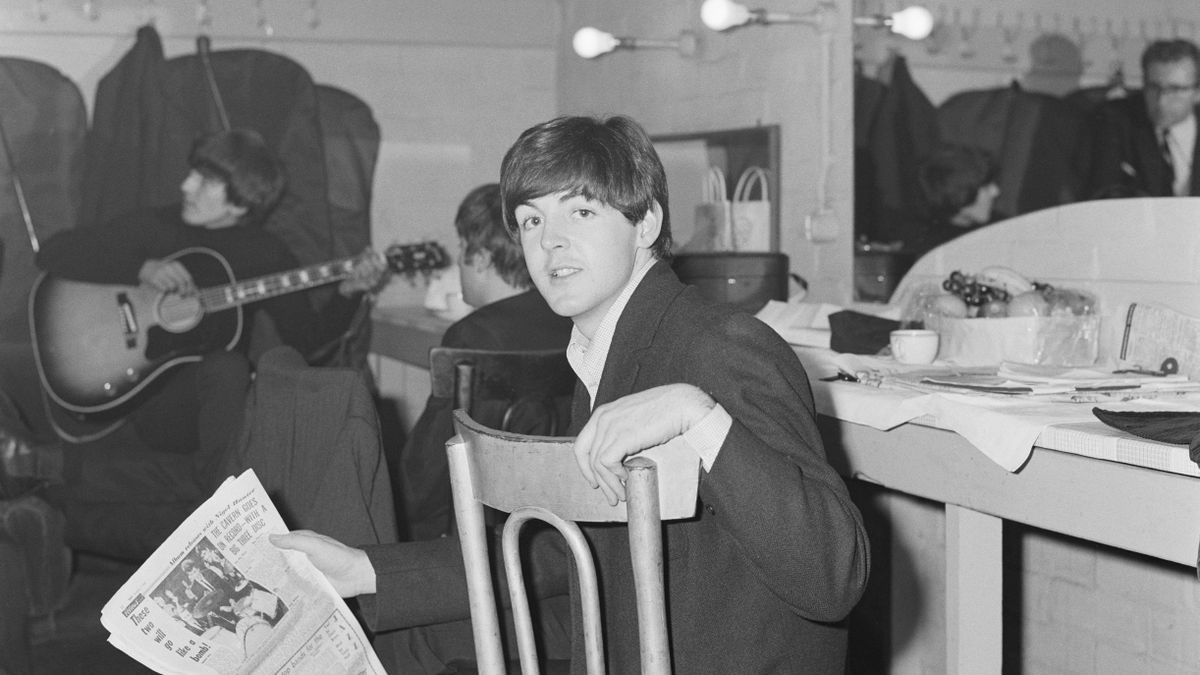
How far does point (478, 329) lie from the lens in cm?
257

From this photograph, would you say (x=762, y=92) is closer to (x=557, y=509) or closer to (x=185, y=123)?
(x=185, y=123)

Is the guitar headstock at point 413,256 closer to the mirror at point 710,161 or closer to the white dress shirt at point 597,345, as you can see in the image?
the mirror at point 710,161

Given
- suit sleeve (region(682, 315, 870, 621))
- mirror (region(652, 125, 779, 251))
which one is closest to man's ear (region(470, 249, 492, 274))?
mirror (region(652, 125, 779, 251))

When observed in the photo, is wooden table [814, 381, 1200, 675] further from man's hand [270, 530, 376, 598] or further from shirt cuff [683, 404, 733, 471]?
man's hand [270, 530, 376, 598]

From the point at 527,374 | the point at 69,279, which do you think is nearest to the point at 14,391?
the point at 69,279

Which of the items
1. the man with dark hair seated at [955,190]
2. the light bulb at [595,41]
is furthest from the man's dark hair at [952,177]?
the light bulb at [595,41]

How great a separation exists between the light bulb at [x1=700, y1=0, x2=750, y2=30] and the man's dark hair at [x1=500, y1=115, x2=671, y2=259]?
7.28 feet

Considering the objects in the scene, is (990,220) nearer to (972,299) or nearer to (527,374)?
(972,299)

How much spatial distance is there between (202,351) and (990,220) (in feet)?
8.82

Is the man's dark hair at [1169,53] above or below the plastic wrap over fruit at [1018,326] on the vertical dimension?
above

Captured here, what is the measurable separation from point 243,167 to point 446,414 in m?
2.66

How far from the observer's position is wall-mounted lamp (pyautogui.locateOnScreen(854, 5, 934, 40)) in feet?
10.2

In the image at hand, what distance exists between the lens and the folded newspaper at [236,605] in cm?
136

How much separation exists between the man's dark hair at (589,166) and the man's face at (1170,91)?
5.57 feet
